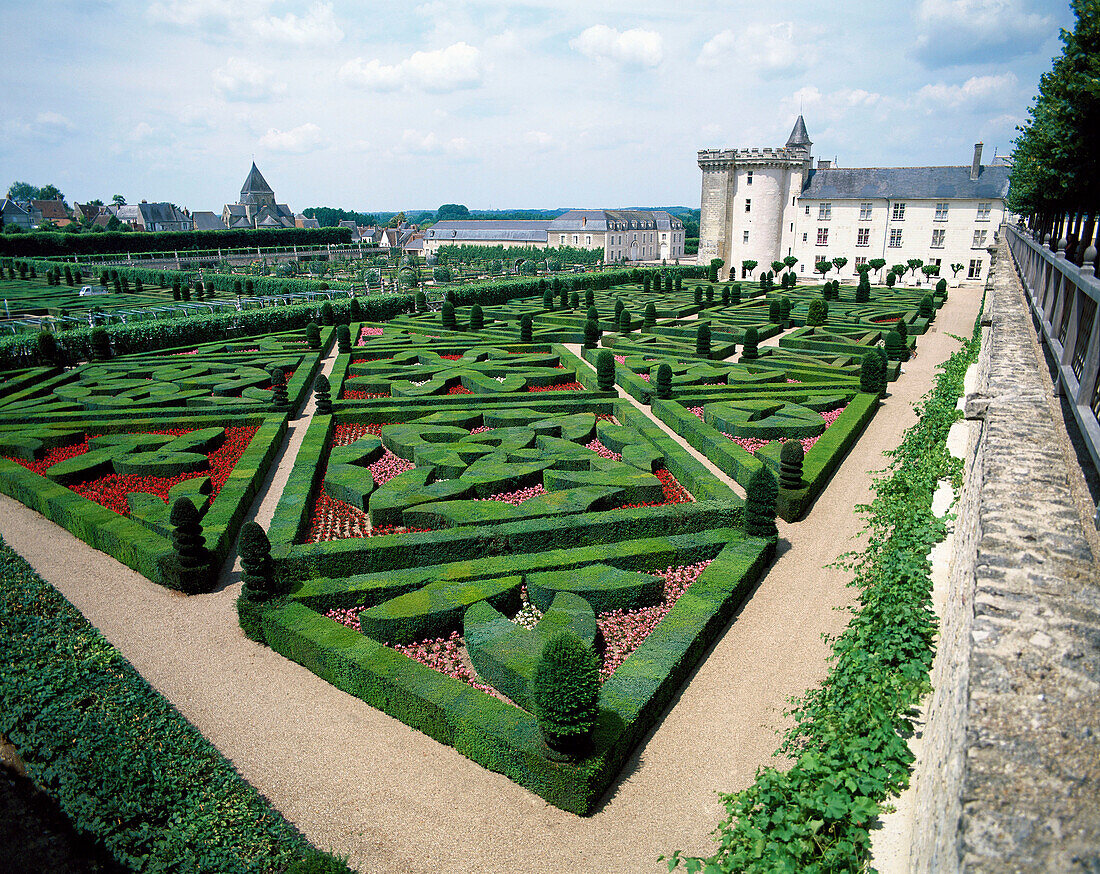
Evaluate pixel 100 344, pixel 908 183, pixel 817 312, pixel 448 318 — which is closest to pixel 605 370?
pixel 448 318

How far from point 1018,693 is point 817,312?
1242 inches

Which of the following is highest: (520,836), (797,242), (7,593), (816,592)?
(797,242)

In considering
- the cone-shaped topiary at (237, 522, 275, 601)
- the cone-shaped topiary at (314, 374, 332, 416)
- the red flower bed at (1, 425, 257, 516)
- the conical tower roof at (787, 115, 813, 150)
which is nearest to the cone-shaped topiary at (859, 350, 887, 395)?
the cone-shaped topiary at (314, 374, 332, 416)

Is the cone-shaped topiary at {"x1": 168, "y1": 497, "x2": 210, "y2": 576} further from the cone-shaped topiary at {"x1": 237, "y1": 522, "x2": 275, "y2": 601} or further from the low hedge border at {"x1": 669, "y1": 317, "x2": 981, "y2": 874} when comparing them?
the low hedge border at {"x1": 669, "y1": 317, "x2": 981, "y2": 874}

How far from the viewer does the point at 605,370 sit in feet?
66.2

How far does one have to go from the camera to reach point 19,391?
21.1 metres

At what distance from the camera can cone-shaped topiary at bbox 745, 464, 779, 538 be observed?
1130cm

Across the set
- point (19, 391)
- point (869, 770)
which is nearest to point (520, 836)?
point (869, 770)

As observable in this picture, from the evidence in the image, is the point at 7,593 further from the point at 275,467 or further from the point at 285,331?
the point at 285,331

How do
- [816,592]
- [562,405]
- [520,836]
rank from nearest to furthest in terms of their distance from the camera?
[520,836]
[816,592]
[562,405]

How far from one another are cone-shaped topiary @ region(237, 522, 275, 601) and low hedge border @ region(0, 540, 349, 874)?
2.07 m

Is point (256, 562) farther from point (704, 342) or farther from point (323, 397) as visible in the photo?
point (704, 342)

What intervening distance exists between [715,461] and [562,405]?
4.70 metres

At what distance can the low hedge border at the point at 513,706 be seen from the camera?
7105mm
